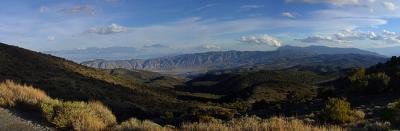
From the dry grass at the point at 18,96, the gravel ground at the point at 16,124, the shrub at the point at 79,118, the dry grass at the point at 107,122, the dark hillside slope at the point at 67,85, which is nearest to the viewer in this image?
the dry grass at the point at 107,122

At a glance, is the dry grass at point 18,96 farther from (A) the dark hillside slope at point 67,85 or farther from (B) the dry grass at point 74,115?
(A) the dark hillside slope at point 67,85

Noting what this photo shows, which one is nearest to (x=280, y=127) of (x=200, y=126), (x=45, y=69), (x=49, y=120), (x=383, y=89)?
(x=200, y=126)

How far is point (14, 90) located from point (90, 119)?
697 cm

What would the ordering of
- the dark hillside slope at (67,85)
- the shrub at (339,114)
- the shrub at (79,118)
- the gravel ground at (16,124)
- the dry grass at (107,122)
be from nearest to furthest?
the dry grass at (107,122)
the shrub at (79,118)
the gravel ground at (16,124)
the shrub at (339,114)
the dark hillside slope at (67,85)

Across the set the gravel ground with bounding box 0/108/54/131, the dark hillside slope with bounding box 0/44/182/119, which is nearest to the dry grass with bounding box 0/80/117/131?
the gravel ground with bounding box 0/108/54/131

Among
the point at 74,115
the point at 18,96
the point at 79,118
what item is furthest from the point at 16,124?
the point at 18,96

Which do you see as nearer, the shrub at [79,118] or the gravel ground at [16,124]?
the shrub at [79,118]

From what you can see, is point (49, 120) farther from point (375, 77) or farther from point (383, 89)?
point (375, 77)

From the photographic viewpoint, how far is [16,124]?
40.0ft

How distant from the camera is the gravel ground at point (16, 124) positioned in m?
11.7

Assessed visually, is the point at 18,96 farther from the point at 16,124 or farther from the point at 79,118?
the point at 79,118

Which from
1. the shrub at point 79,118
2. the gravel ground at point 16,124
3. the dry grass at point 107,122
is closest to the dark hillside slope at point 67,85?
the dry grass at point 107,122

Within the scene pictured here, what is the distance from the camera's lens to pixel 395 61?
64.3m

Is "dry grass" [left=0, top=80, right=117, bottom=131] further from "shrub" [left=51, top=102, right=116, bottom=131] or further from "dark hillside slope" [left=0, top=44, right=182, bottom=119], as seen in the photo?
"dark hillside slope" [left=0, top=44, right=182, bottom=119]
